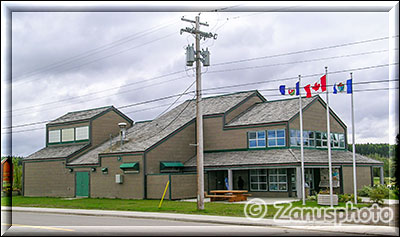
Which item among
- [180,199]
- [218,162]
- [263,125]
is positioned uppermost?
[263,125]

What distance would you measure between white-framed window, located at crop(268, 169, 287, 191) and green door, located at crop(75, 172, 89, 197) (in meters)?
16.0

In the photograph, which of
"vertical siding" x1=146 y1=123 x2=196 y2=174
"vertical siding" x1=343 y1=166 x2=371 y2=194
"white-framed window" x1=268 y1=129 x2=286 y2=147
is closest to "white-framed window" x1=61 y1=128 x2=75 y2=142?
"vertical siding" x1=146 y1=123 x2=196 y2=174

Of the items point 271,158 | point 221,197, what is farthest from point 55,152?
point 271,158

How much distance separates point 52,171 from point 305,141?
24.1 meters

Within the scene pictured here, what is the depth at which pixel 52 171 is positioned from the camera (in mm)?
46000

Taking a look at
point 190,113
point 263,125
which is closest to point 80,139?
point 190,113

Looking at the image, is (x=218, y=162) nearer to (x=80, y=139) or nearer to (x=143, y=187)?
(x=143, y=187)

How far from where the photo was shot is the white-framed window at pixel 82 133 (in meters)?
46.5

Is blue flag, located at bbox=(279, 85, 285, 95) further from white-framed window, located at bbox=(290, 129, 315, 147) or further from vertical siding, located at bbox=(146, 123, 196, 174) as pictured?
vertical siding, located at bbox=(146, 123, 196, 174)

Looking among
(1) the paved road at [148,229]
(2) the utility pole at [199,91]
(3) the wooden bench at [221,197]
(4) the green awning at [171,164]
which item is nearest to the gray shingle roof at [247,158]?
(4) the green awning at [171,164]

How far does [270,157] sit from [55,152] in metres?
22.6

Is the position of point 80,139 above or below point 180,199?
above

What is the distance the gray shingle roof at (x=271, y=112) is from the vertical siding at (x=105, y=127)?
1369 centimetres

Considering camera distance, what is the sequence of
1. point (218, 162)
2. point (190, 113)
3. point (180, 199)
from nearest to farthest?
point (180, 199) → point (218, 162) → point (190, 113)
